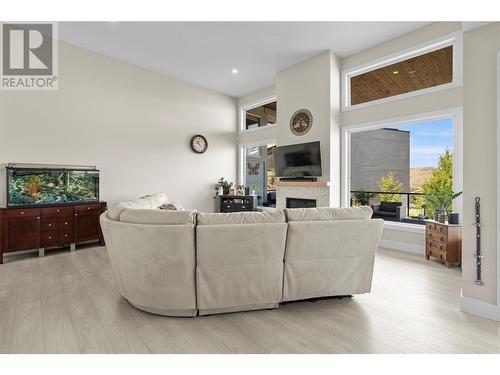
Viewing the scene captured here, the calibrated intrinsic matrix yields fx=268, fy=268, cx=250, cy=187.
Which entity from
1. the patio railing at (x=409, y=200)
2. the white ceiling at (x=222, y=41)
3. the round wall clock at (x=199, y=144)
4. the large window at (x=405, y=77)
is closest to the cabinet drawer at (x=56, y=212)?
the white ceiling at (x=222, y=41)

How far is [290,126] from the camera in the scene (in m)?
5.93

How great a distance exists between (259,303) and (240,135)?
5865 millimetres

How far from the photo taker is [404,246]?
4.61 meters

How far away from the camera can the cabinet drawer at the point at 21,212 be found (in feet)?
12.9

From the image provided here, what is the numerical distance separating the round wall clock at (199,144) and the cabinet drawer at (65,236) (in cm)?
321

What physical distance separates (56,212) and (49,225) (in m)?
0.22

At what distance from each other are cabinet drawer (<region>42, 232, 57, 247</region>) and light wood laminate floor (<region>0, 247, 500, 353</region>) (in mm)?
1253

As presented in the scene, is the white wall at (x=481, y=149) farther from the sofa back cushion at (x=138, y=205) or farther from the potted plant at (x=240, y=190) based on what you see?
the potted plant at (x=240, y=190)

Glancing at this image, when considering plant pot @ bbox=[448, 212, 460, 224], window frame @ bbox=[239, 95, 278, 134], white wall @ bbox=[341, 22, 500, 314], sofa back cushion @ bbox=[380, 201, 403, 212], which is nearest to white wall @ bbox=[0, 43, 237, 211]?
window frame @ bbox=[239, 95, 278, 134]

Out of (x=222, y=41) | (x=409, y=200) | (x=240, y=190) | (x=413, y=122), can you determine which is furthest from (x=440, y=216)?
(x=222, y=41)

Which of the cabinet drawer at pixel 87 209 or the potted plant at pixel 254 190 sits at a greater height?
the potted plant at pixel 254 190
